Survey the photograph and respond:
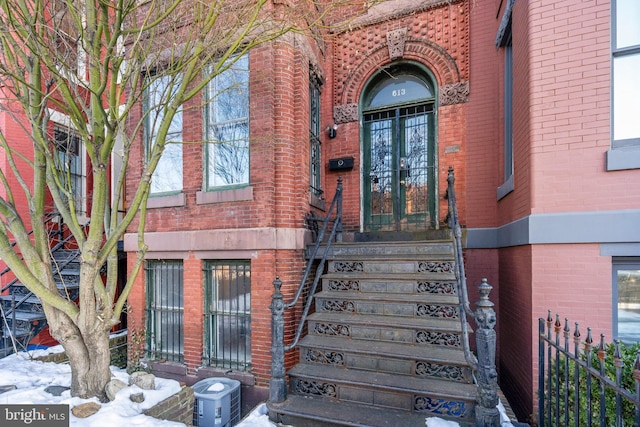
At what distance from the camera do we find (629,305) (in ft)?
12.0

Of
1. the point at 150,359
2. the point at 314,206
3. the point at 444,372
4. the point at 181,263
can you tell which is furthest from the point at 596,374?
the point at 150,359

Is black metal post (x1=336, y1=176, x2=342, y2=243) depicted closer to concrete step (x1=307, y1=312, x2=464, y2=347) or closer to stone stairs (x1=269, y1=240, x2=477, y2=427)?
stone stairs (x1=269, y1=240, x2=477, y2=427)

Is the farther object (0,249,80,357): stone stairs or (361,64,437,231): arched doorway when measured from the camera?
(361,64,437,231): arched doorway

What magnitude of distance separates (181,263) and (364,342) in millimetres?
3646

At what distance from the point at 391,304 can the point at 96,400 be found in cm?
371

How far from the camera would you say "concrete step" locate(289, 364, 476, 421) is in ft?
11.3

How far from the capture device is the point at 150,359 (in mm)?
5863

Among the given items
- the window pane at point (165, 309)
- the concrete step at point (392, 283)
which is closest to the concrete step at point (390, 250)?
the concrete step at point (392, 283)

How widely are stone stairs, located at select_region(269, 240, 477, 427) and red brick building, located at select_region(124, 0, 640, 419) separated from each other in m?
0.94

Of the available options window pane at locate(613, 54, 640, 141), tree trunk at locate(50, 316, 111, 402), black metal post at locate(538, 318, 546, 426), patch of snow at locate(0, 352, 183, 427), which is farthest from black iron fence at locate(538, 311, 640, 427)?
tree trunk at locate(50, 316, 111, 402)

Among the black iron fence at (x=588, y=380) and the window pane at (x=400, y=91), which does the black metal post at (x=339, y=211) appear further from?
the black iron fence at (x=588, y=380)

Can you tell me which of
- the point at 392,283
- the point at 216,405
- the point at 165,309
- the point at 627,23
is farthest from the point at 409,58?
the point at 216,405

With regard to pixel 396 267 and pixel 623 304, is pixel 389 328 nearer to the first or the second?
pixel 396 267

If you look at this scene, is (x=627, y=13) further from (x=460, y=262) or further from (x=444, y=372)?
(x=444, y=372)
